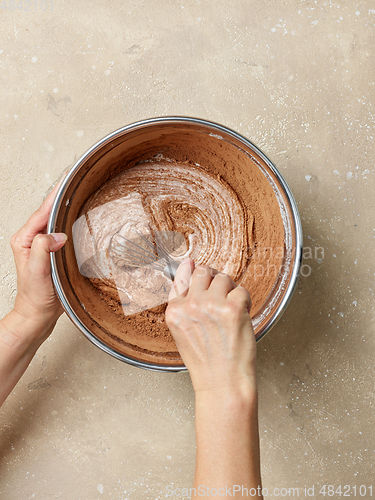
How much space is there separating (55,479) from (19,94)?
119 cm

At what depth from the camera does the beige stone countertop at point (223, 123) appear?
1.04 m

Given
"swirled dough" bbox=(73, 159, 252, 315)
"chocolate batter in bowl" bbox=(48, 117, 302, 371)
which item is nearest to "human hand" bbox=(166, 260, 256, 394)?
"chocolate batter in bowl" bbox=(48, 117, 302, 371)

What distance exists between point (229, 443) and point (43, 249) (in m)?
0.55

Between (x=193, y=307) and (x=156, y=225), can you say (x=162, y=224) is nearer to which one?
(x=156, y=225)

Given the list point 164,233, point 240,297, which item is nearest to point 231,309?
point 240,297

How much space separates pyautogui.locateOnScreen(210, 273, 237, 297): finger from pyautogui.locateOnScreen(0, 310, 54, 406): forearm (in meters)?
0.53

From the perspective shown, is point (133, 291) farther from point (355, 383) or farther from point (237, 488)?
point (355, 383)

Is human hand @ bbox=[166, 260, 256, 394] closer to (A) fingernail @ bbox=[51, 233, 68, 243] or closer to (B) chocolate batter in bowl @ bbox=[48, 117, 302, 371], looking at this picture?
(B) chocolate batter in bowl @ bbox=[48, 117, 302, 371]

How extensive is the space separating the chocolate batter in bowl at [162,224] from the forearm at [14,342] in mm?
182

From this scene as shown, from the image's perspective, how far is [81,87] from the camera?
107 centimetres

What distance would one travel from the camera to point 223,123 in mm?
1048

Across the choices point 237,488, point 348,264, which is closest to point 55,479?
point 237,488

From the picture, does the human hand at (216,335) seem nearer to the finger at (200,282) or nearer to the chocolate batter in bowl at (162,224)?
the finger at (200,282)

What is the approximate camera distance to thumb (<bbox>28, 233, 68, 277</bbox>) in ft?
2.55
